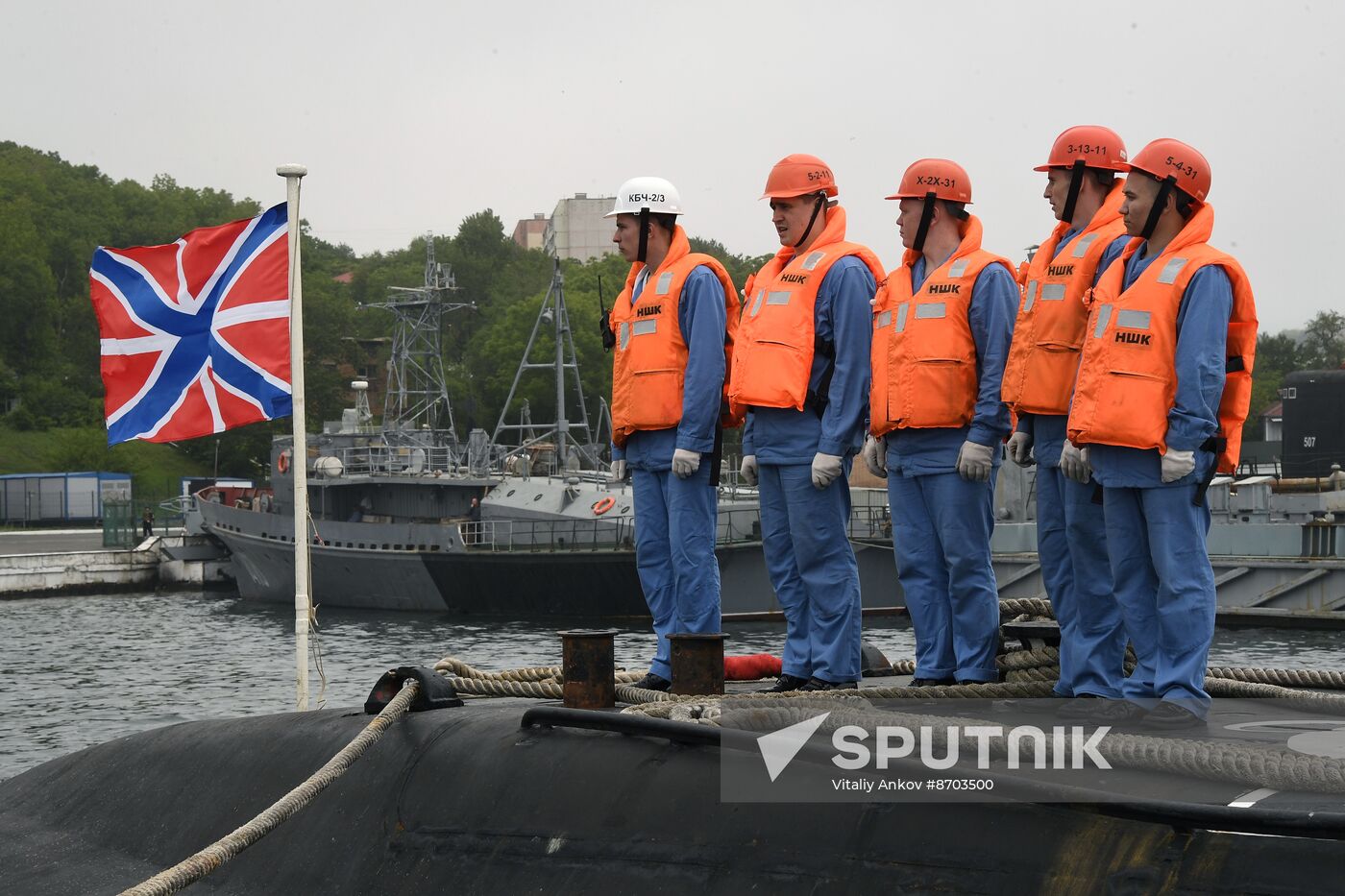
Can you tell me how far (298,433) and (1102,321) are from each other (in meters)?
4.69

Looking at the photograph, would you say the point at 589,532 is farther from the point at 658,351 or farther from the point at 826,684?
the point at 826,684

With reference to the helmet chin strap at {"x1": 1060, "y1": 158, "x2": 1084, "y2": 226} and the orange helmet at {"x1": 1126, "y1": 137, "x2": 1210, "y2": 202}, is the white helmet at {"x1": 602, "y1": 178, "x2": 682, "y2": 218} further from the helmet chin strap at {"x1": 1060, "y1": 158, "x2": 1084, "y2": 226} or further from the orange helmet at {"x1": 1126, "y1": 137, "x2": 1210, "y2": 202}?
the orange helmet at {"x1": 1126, "y1": 137, "x2": 1210, "y2": 202}

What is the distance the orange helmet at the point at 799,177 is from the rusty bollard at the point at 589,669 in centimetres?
223

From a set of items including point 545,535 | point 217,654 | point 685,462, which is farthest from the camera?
point 545,535

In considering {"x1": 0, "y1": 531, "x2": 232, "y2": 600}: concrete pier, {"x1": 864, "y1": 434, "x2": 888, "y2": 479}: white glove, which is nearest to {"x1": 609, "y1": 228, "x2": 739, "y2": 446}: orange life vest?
{"x1": 864, "y1": 434, "x2": 888, "y2": 479}: white glove

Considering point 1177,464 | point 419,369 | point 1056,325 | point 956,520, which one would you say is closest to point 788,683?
point 956,520

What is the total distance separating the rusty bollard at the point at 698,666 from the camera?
507 centimetres

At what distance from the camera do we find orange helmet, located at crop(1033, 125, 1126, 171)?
5.73 meters

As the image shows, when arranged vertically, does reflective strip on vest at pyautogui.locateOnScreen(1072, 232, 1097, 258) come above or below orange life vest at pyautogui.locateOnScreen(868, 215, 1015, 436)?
above

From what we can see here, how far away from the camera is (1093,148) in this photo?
5.75 m

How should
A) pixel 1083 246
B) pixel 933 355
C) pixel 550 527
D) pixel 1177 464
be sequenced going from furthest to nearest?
1. pixel 550 527
2. pixel 933 355
3. pixel 1083 246
4. pixel 1177 464

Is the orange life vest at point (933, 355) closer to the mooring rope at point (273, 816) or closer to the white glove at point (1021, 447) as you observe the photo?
the white glove at point (1021, 447)

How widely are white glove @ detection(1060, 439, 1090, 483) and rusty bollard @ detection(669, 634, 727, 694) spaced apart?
4.14 ft

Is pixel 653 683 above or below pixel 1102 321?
below
